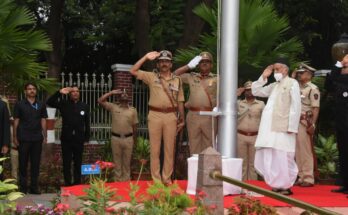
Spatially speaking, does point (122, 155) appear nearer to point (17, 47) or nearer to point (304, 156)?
point (17, 47)

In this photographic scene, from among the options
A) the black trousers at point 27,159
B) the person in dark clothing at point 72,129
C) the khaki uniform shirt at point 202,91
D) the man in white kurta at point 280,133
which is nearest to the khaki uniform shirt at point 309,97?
the khaki uniform shirt at point 202,91

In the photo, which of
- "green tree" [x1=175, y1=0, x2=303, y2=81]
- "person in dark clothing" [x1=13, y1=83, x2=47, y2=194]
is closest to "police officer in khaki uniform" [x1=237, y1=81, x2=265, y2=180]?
"green tree" [x1=175, y1=0, x2=303, y2=81]

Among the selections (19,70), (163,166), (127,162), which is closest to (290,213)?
(163,166)

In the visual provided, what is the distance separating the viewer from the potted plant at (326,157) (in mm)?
12961

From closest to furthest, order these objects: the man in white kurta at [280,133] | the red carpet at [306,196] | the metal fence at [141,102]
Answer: the red carpet at [306,196] < the man in white kurta at [280,133] < the metal fence at [141,102]

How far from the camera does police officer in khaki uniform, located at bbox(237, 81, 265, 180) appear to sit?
Result: 1038 cm

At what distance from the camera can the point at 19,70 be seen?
9.82 meters

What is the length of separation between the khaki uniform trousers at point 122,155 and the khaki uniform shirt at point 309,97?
12.1ft

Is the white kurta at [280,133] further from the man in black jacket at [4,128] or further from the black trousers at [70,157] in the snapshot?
the black trousers at [70,157]

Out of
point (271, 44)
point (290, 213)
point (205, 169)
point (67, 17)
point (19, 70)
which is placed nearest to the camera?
point (205, 169)

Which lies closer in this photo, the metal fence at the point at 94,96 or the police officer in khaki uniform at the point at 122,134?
the police officer in khaki uniform at the point at 122,134

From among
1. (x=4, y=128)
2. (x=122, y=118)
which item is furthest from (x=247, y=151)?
(x=4, y=128)

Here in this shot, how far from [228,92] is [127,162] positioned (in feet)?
15.0

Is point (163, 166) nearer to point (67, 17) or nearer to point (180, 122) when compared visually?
point (180, 122)
